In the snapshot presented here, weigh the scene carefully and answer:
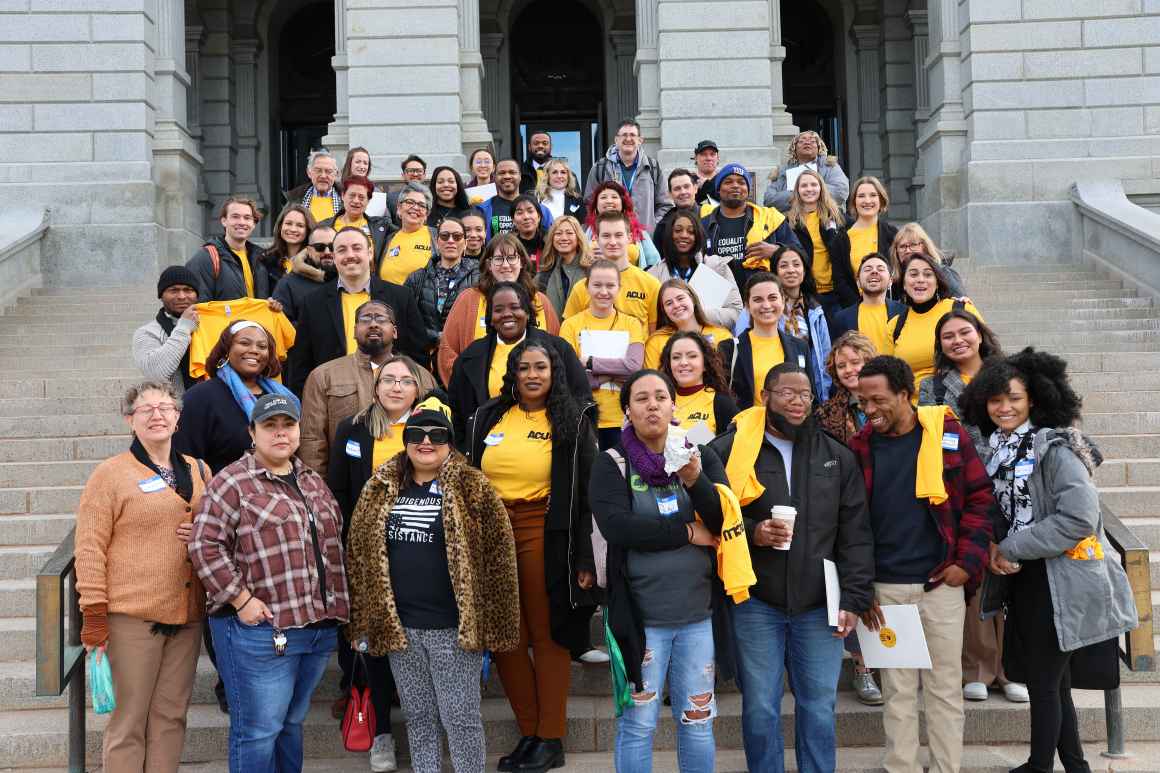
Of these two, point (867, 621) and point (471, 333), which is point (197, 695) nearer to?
point (471, 333)

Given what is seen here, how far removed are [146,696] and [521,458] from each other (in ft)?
6.84

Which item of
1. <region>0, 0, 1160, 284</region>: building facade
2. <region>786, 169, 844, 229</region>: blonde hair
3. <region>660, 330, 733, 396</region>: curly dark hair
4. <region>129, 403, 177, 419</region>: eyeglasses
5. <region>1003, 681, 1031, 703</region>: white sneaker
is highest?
<region>0, 0, 1160, 284</region>: building facade

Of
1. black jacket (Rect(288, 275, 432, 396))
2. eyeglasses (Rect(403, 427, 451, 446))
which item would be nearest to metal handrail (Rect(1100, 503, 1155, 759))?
eyeglasses (Rect(403, 427, 451, 446))

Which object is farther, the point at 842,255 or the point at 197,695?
the point at 842,255

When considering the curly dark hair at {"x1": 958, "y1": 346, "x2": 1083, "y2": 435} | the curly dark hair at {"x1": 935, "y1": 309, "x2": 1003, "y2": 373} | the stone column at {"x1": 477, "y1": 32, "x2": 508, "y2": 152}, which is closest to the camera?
the curly dark hair at {"x1": 958, "y1": 346, "x2": 1083, "y2": 435}

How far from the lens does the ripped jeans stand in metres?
5.00

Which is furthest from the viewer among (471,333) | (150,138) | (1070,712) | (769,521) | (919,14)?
(919,14)

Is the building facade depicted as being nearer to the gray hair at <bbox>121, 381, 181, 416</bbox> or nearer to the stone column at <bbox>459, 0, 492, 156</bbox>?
the stone column at <bbox>459, 0, 492, 156</bbox>

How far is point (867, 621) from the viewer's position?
17.6ft

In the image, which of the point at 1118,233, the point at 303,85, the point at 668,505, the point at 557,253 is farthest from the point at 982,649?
the point at 303,85

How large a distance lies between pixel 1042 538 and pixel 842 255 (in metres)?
3.84

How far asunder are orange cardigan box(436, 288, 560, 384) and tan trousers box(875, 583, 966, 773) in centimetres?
283

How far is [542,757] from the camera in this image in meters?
5.79

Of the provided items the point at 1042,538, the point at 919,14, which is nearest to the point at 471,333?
the point at 1042,538
